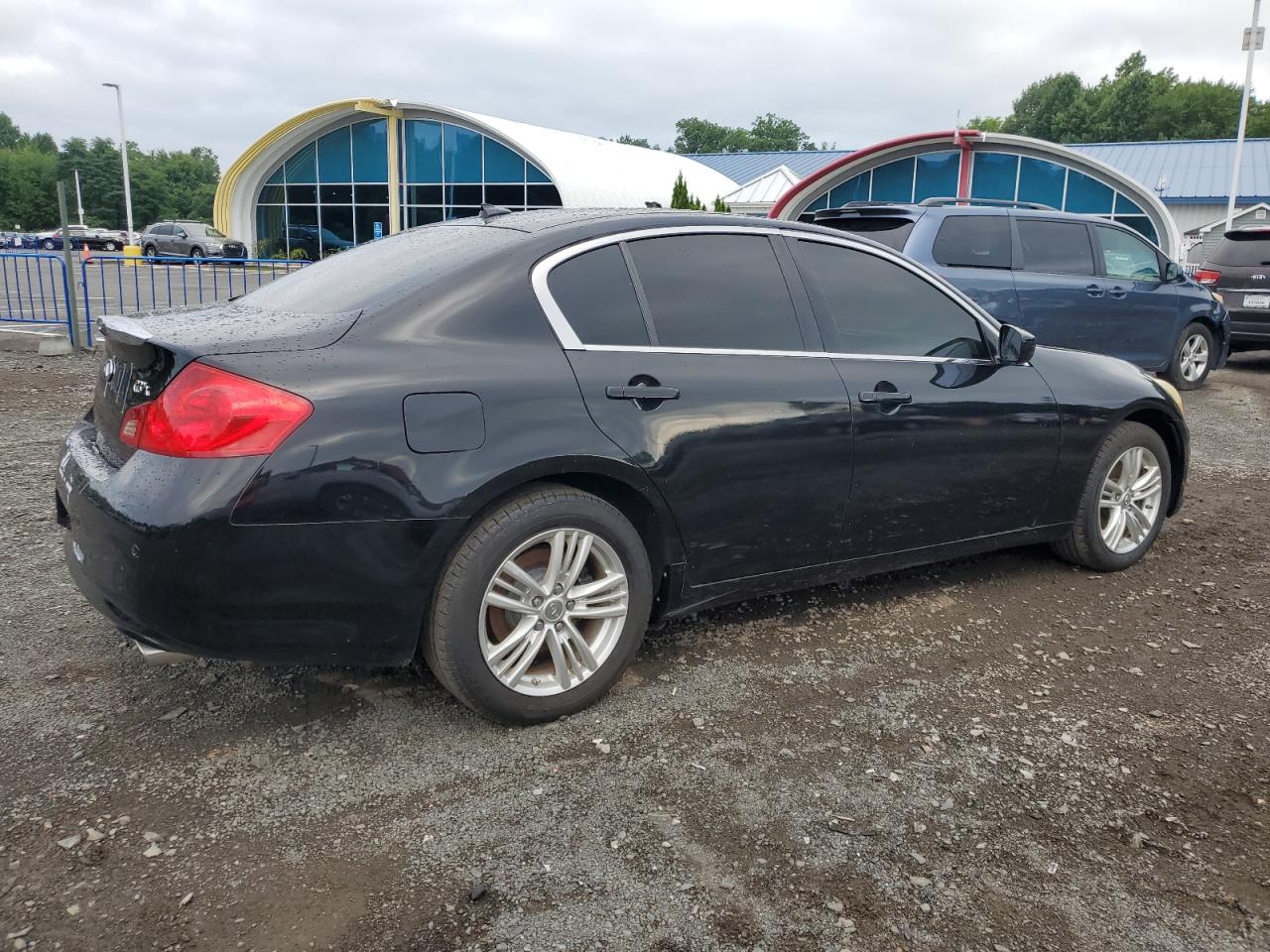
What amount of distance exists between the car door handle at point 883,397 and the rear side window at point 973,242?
5221 mm

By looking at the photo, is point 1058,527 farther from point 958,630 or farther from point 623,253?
point 623,253

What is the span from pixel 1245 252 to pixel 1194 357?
2568mm

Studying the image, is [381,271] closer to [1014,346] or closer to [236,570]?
[236,570]

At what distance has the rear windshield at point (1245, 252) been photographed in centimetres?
1251

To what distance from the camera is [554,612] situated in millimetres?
3221

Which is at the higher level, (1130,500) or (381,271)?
(381,271)

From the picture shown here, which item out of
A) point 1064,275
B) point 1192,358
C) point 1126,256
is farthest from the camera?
point 1192,358

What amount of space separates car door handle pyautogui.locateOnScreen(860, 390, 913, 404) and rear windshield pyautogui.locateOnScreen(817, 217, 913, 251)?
5.09 m

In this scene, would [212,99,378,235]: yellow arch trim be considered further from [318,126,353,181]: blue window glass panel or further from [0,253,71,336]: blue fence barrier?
[0,253,71,336]: blue fence barrier

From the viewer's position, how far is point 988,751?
10.5 ft

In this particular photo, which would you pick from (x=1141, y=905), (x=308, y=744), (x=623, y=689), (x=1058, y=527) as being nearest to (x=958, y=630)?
(x=1058, y=527)

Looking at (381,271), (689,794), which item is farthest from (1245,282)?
(689,794)

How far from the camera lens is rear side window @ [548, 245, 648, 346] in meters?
3.35

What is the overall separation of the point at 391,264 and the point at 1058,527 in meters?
3.17
